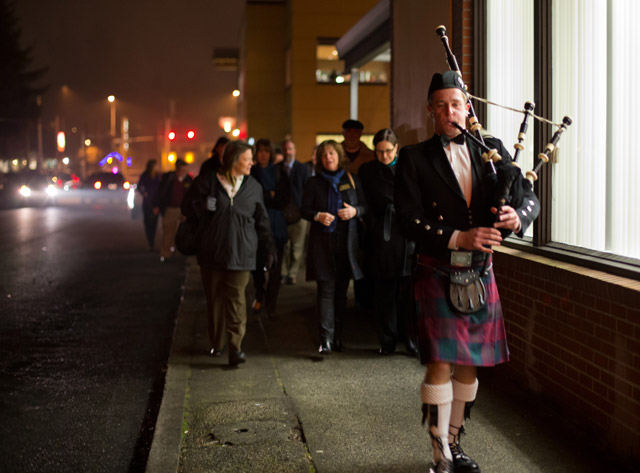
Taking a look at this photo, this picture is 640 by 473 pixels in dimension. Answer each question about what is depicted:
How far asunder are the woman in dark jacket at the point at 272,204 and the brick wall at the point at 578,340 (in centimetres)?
350

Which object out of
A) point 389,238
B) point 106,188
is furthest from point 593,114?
point 106,188

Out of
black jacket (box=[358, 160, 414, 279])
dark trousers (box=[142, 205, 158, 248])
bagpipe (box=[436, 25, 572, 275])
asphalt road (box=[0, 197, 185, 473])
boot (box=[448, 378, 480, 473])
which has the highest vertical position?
bagpipe (box=[436, 25, 572, 275])

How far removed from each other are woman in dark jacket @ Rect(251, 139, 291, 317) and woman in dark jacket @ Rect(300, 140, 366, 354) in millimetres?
1785

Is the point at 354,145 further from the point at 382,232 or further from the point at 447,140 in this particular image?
the point at 447,140

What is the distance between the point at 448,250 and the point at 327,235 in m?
3.48

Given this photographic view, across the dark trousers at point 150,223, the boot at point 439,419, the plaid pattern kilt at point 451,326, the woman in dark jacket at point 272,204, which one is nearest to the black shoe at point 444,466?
the boot at point 439,419

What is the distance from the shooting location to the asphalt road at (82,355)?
17.0 ft

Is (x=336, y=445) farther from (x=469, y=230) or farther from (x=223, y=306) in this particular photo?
(x=223, y=306)

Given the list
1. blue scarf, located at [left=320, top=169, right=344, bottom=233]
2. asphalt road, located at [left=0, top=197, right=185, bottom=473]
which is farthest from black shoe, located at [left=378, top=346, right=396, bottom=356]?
asphalt road, located at [left=0, top=197, right=185, bottom=473]

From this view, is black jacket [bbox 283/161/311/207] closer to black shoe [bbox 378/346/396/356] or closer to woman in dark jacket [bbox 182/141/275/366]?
woman in dark jacket [bbox 182/141/275/366]

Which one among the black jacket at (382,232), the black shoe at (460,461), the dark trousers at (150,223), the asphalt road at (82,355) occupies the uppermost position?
the black jacket at (382,232)

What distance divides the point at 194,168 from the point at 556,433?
196 feet

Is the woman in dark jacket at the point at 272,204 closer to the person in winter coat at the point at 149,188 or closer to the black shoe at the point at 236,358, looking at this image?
the black shoe at the point at 236,358

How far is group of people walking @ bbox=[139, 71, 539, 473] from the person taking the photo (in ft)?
13.4
